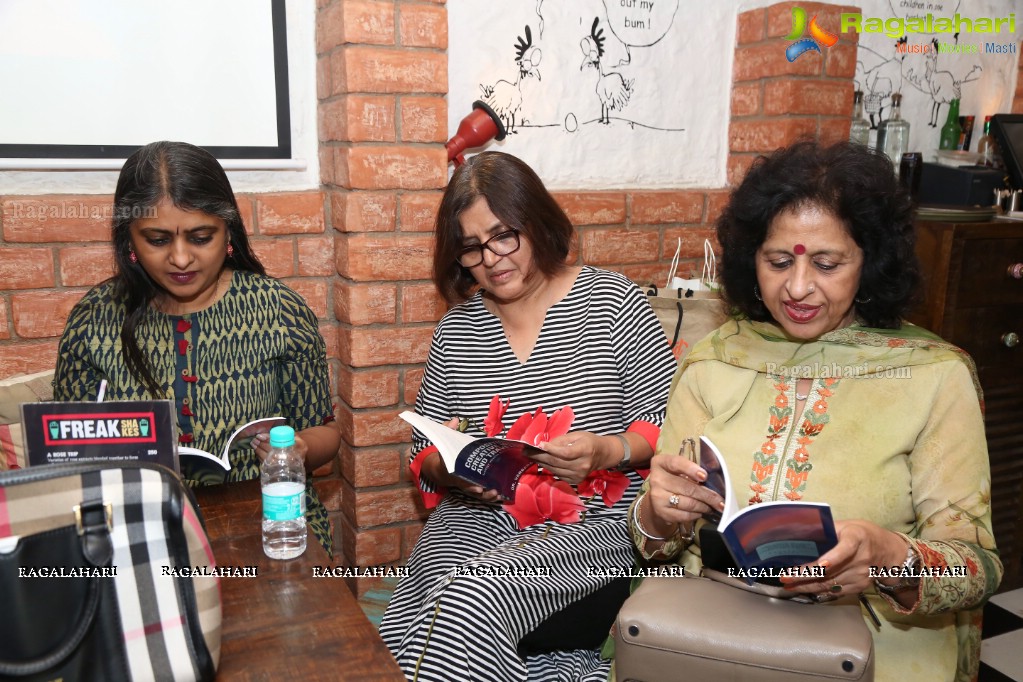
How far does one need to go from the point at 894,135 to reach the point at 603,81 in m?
1.14

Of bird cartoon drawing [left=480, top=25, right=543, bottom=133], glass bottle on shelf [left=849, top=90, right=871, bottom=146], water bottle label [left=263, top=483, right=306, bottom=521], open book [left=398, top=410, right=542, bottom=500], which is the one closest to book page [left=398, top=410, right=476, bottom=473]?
open book [left=398, top=410, right=542, bottom=500]

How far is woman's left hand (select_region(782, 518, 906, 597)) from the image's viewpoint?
1.19 metres

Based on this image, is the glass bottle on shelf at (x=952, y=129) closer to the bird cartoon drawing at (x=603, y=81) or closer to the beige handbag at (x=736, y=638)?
the bird cartoon drawing at (x=603, y=81)

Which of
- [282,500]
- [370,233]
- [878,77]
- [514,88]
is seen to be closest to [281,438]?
[282,500]

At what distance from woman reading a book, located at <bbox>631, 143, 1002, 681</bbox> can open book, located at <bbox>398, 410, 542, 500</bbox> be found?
263 mm

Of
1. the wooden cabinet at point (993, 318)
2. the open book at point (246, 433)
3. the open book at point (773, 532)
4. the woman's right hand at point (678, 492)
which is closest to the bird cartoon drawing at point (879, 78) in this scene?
the wooden cabinet at point (993, 318)

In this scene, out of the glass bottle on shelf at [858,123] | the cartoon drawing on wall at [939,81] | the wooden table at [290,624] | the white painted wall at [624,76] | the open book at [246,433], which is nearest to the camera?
the wooden table at [290,624]

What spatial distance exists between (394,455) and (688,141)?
147cm

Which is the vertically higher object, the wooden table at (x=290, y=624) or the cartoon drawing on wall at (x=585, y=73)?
the cartoon drawing on wall at (x=585, y=73)

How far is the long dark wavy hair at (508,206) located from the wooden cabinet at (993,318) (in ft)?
4.03

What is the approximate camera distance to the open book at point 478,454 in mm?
1525

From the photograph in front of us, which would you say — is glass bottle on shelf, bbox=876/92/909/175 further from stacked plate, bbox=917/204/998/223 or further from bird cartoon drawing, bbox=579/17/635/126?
bird cartoon drawing, bbox=579/17/635/126

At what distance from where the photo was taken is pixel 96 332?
175 centimetres

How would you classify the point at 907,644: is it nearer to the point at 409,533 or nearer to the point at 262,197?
the point at 409,533
